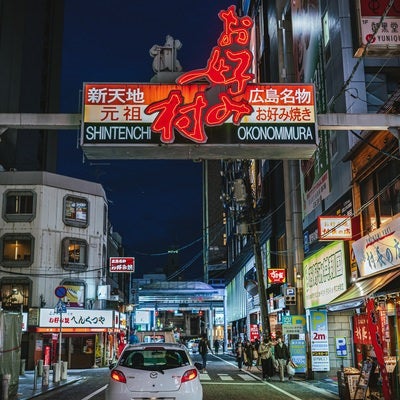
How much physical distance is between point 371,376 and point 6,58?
2228 inches

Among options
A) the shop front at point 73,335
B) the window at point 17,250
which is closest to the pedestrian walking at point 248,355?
the shop front at point 73,335

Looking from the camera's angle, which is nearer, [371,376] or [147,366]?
[147,366]

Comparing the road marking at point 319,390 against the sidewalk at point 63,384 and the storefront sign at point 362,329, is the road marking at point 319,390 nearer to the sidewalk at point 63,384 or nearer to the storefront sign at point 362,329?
the sidewalk at point 63,384

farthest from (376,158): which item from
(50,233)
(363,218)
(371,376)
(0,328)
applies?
(50,233)

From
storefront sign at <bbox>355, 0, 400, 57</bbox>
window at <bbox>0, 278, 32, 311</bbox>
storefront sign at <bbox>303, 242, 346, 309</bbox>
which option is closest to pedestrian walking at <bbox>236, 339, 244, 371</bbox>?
storefront sign at <bbox>303, 242, 346, 309</bbox>

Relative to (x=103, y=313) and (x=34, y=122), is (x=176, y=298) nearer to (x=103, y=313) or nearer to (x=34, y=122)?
(x=103, y=313)

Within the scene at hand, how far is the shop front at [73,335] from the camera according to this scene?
3666cm

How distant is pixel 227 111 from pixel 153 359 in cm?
548

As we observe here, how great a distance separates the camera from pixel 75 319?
36.8 metres

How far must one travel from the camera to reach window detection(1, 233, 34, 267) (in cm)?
3984

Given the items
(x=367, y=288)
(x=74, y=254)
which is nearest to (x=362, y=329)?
(x=367, y=288)

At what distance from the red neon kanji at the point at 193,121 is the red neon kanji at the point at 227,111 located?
19 cm

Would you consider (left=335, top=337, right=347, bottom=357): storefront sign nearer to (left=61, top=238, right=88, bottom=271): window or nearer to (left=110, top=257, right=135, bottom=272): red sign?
(left=61, top=238, right=88, bottom=271): window

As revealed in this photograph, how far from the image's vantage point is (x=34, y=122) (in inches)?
471
